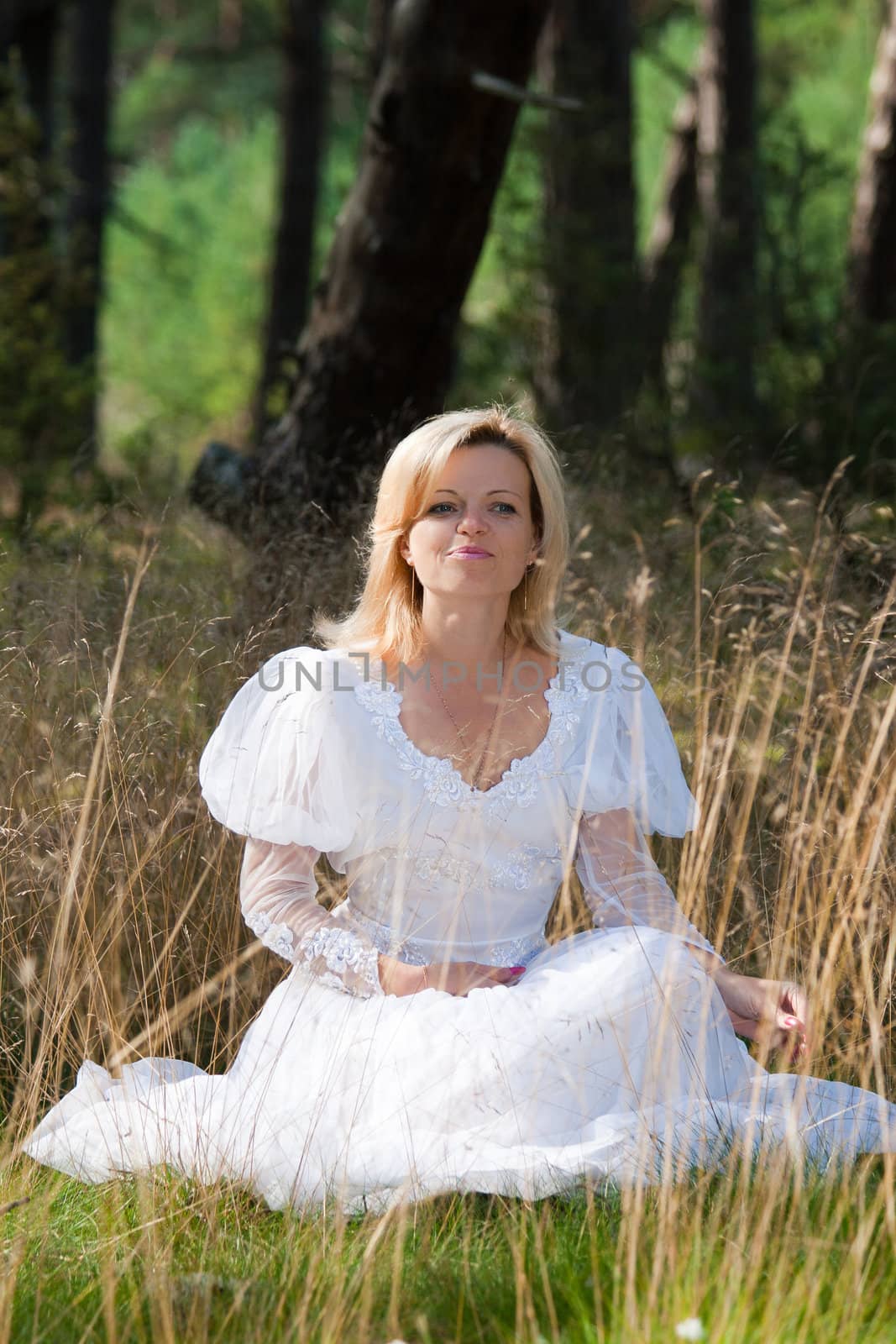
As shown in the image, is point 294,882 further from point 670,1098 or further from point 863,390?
point 863,390

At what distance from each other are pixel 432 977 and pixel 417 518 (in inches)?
33.4

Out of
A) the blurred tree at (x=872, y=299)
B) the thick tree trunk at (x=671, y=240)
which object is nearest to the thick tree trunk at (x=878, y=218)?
the blurred tree at (x=872, y=299)

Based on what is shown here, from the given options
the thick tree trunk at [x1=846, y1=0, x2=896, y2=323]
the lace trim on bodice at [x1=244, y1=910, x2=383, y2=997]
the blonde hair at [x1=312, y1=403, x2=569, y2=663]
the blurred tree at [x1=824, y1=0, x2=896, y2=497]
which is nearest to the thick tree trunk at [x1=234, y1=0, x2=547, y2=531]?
the blurred tree at [x1=824, y1=0, x2=896, y2=497]

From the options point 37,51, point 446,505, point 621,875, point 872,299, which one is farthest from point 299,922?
→ point 37,51

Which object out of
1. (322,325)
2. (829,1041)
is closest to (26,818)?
(829,1041)

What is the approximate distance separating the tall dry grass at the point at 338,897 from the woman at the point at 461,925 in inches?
3.1

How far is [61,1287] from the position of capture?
2.06m

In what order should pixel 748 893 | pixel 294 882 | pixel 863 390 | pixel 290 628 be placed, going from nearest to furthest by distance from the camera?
pixel 748 893
pixel 294 882
pixel 290 628
pixel 863 390

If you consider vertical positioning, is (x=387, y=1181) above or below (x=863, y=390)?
below

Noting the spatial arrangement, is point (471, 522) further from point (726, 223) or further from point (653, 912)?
point (726, 223)

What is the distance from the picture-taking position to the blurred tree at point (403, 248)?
4902mm

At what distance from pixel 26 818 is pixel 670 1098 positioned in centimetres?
133

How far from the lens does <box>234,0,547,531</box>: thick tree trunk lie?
16.1ft

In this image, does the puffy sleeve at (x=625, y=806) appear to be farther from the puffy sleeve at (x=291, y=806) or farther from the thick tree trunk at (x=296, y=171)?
the thick tree trunk at (x=296, y=171)
